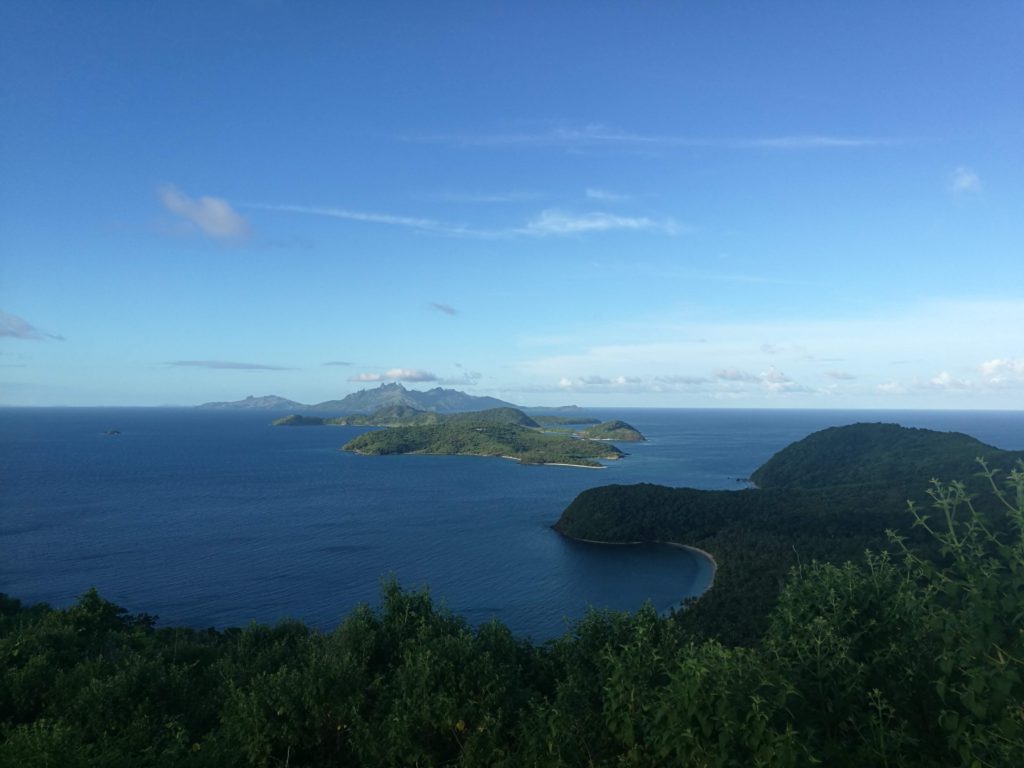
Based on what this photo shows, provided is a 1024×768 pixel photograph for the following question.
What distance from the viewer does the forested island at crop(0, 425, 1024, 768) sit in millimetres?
4348

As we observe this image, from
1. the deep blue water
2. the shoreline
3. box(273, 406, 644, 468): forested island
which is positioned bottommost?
the shoreline

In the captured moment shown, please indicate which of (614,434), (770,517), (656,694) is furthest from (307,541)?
(614,434)

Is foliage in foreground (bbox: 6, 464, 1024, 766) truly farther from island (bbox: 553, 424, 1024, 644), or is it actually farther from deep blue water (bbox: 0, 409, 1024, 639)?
island (bbox: 553, 424, 1024, 644)

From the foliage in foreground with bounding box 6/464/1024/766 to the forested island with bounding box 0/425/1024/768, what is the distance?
23mm

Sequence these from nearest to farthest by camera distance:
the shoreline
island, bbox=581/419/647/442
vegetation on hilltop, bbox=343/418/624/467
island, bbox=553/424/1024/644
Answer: island, bbox=553/424/1024/644, the shoreline, vegetation on hilltop, bbox=343/418/624/467, island, bbox=581/419/647/442

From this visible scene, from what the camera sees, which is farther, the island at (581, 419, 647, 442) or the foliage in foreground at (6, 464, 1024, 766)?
the island at (581, 419, 647, 442)

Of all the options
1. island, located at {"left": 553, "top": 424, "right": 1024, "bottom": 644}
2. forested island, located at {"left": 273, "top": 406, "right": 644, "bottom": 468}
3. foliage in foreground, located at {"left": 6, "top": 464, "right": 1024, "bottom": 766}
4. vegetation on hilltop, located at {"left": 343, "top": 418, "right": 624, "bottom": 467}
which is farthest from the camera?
vegetation on hilltop, located at {"left": 343, "top": 418, "right": 624, "bottom": 467}

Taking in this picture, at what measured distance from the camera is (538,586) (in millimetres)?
43438

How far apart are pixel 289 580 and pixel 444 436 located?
99.9 metres

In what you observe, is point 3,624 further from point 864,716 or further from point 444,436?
point 444,436

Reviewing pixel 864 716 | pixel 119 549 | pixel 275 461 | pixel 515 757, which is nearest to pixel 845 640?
pixel 864 716

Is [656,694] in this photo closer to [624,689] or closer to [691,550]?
[624,689]

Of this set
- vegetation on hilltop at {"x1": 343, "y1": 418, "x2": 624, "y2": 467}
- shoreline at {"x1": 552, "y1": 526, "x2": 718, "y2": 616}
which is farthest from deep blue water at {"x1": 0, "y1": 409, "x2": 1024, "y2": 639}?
vegetation on hilltop at {"x1": 343, "y1": 418, "x2": 624, "y2": 467}

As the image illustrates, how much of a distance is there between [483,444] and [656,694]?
12829cm
